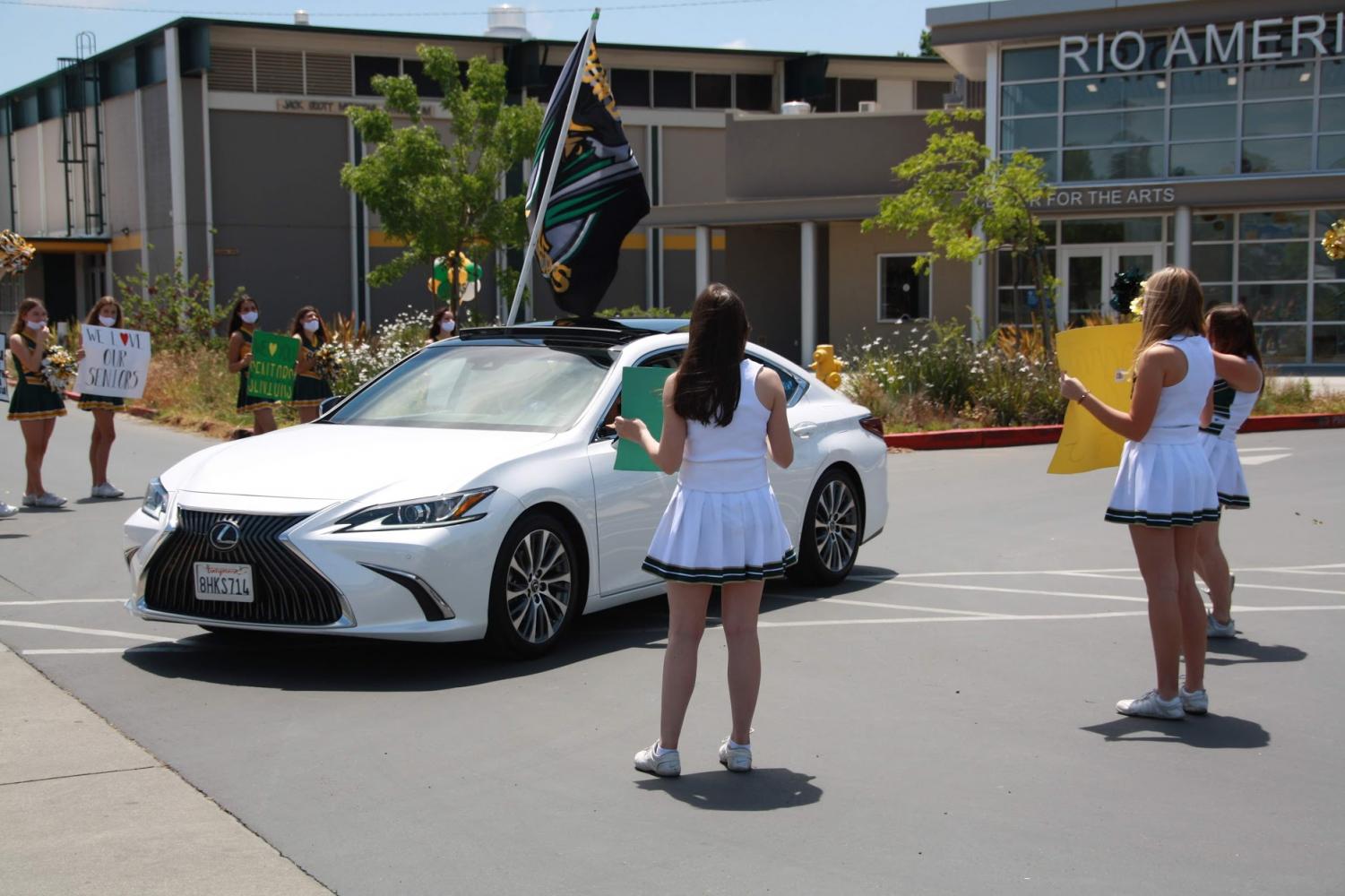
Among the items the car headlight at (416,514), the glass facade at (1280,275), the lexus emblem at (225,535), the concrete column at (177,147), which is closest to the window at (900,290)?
the glass facade at (1280,275)

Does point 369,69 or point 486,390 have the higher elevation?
point 369,69

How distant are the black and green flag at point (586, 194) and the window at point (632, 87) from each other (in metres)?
35.3

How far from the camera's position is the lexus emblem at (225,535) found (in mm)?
6699

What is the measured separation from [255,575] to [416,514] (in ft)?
2.51

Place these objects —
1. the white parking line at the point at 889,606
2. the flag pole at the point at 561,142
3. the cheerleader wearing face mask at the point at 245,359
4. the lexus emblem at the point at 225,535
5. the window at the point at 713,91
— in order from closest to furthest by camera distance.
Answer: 1. the lexus emblem at the point at 225,535
2. the white parking line at the point at 889,606
3. the flag pole at the point at 561,142
4. the cheerleader wearing face mask at the point at 245,359
5. the window at the point at 713,91

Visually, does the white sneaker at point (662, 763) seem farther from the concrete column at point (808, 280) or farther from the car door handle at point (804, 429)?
the concrete column at point (808, 280)

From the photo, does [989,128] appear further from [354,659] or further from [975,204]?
[354,659]

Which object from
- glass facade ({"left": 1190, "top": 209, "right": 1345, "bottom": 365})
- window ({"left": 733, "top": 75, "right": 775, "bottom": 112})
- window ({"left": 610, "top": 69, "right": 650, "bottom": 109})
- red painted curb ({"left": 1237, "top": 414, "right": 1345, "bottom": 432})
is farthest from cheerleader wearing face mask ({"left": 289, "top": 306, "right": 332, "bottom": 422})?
window ({"left": 733, "top": 75, "right": 775, "bottom": 112})

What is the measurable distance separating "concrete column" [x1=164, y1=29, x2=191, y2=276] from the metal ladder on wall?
6147 millimetres

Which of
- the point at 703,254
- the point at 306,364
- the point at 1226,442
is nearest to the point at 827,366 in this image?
the point at 306,364

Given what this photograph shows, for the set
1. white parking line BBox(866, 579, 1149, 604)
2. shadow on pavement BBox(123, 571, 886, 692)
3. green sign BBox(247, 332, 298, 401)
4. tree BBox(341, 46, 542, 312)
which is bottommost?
white parking line BBox(866, 579, 1149, 604)

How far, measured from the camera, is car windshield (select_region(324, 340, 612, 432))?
25.7ft

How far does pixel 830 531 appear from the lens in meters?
9.12

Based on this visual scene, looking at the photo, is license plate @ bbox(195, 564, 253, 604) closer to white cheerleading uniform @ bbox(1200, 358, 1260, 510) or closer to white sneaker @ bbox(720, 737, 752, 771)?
white sneaker @ bbox(720, 737, 752, 771)
